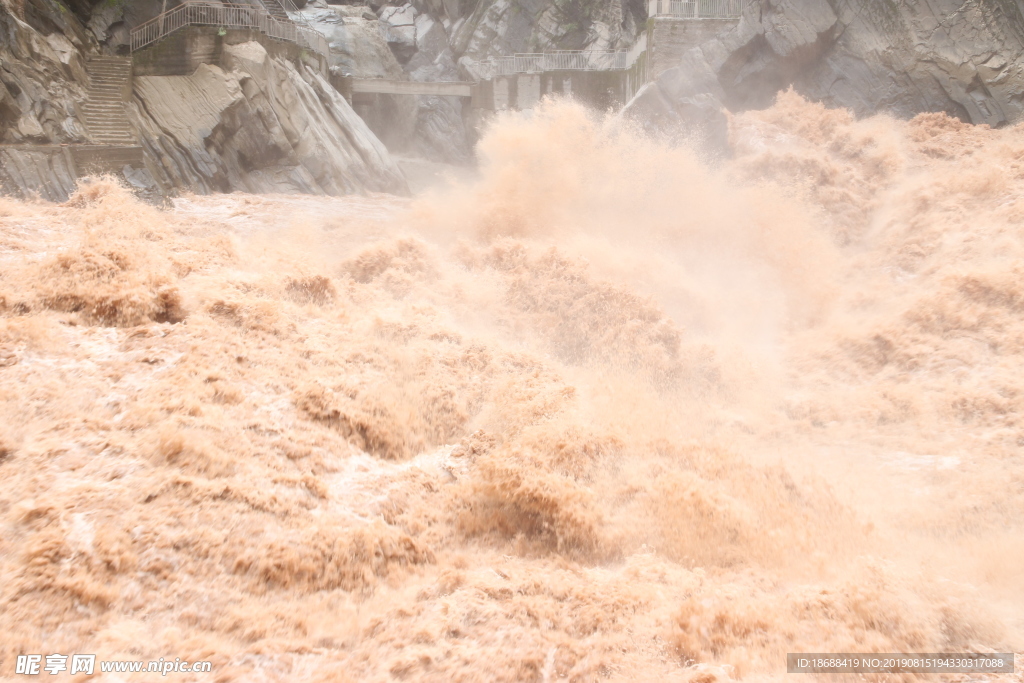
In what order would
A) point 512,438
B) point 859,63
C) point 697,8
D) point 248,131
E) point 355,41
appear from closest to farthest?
point 512,438 < point 248,131 < point 859,63 < point 697,8 < point 355,41

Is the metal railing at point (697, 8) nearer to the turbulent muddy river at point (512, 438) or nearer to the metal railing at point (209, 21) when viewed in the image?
the turbulent muddy river at point (512, 438)

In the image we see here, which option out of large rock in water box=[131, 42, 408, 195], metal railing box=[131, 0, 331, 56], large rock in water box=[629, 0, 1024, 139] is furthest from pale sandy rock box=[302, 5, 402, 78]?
large rock in water box=[629, 0, 1024, 139]

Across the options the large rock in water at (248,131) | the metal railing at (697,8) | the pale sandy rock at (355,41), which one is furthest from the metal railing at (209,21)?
the metal railing at (697,8)

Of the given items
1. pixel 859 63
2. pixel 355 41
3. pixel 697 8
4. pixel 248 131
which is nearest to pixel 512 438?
pixel 248 131

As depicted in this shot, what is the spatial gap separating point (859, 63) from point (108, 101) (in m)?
19.5

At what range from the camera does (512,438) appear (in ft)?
23.6

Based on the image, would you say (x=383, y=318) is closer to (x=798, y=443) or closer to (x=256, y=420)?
(x=256, y=420)

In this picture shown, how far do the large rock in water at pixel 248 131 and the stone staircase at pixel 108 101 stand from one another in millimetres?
441

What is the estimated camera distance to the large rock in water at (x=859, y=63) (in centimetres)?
1691

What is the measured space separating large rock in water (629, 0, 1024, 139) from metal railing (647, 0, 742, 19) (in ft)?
1.59

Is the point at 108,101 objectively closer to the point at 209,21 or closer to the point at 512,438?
the point at 209,21

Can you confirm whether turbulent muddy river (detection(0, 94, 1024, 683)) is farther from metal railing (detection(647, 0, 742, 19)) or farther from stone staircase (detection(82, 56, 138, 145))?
metal railing (detection(647, 0, 742, 19))

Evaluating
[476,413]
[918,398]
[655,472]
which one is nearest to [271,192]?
[476,413]

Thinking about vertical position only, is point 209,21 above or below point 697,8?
below
